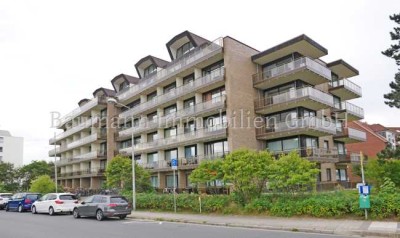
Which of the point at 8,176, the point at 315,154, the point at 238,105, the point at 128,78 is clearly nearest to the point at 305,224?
the point at 315,154

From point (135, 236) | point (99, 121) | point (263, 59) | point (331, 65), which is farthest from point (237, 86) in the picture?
point (99, 121)

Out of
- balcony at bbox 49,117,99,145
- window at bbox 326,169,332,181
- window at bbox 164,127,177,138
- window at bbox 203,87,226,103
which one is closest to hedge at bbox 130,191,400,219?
window at bbox 203,87,226,103

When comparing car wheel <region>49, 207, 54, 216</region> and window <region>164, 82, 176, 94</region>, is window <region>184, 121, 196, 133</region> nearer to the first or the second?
window <region>164, 82, 176, 94</region>

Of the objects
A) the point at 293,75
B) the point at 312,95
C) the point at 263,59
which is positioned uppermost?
the point at 263,59

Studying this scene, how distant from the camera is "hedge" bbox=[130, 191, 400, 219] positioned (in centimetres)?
1464

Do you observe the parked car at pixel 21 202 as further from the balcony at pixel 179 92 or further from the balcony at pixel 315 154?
the balcony at pixel 315 154

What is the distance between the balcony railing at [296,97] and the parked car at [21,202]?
21188 millimetres

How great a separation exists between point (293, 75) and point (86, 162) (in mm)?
41022

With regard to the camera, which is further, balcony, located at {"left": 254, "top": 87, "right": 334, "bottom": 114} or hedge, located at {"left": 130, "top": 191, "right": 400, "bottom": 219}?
balcony, located at {"left": 254, "top": 87, "right": 334, "bottom": 114}

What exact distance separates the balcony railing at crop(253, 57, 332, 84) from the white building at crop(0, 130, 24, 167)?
375 feet

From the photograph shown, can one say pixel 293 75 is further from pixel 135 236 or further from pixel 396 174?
pixel 135 236

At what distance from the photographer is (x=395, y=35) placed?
89.2 feet

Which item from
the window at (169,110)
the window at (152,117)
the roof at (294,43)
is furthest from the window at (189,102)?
the roof at (294,43)

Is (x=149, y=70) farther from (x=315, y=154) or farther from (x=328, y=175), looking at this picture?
(x=328, y=175)
